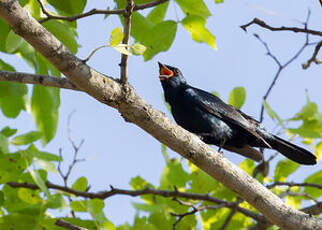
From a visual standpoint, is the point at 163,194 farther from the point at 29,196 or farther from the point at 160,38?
the point at 160,38

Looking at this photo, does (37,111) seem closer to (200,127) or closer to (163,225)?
(163,225)

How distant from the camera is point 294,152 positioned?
4.80 meters

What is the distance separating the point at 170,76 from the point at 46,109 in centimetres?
229

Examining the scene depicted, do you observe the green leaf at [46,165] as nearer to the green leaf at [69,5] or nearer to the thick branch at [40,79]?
the thick branch at [40,79]

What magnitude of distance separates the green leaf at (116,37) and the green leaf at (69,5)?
24.5 inches

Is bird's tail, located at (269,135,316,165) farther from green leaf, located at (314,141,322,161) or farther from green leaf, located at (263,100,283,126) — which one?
green leaf, located at (263,100,283,126)

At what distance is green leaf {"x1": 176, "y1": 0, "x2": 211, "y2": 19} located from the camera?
3.18m

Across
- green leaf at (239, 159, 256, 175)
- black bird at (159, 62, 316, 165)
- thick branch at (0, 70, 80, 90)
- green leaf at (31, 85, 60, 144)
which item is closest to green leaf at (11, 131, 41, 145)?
green leaf at (31, 85, 60, 144)

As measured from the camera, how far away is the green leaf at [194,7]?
318 cm

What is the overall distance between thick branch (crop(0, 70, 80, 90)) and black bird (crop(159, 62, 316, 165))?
2455 millimetres

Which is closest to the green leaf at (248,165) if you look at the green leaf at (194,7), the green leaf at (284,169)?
the green leaf at (284,169)

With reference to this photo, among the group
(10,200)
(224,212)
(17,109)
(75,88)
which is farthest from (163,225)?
(75,88)

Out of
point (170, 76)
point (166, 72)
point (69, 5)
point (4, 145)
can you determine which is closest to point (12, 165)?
point (4, 145)

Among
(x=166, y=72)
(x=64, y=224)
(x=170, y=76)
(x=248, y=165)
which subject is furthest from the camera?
(x=166, y=72)
